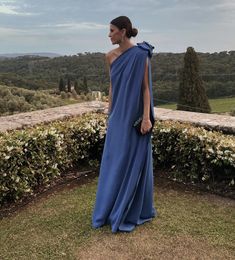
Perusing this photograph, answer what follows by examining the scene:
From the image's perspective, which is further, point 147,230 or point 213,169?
point 213,169

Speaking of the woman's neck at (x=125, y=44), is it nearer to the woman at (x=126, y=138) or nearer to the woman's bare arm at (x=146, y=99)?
the woman at (x=126, y=138)

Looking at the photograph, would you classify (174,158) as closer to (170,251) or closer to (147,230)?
(147,230)

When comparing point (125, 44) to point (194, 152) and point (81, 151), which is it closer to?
point (194, 152)

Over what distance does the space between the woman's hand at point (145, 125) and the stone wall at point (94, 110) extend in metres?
1.98

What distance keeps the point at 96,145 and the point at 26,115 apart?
126 cm

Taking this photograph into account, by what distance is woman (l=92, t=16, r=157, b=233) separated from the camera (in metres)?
3.43

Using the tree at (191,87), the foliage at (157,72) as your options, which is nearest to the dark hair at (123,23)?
→ the tree at (191,87)

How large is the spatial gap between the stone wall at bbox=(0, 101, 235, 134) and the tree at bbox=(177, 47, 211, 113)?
7773 millimetres

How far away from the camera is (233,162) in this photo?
435 cm

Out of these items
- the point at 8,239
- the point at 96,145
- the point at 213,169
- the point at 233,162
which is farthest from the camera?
the point at 96,145

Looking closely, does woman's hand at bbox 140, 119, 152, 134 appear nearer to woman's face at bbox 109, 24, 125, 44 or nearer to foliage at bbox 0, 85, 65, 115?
woman's face at bbox 109, 24, 125, 44

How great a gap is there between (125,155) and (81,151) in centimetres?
189

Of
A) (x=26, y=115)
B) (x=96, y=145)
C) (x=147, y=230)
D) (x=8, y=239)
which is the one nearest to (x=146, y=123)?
(x=147, y=230)

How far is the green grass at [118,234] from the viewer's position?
336 cm
